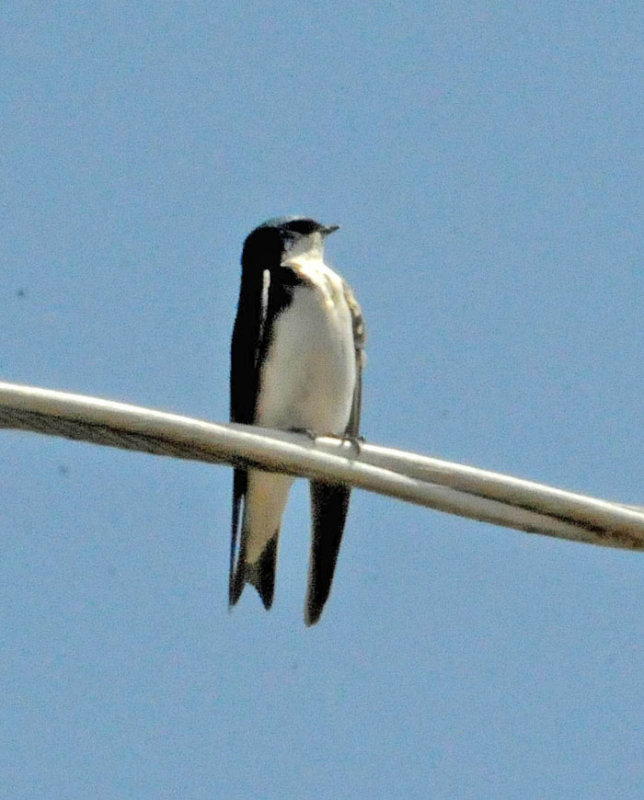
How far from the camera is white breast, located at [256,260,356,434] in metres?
5.89

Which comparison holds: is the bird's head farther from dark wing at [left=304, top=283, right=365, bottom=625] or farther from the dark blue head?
dark wing at [left=304, top=283, right=365, bottom=625]

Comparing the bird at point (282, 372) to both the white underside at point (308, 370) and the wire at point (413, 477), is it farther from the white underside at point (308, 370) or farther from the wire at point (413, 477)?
the wire at point (413, 477)

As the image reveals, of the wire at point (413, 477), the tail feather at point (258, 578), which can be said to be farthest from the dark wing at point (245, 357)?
the wire at point (413, 477)

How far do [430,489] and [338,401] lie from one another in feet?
9.30

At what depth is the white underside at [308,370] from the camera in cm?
589

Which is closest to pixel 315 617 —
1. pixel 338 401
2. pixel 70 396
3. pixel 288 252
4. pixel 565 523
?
pixel 338 401

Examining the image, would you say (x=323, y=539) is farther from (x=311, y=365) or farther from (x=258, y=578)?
(x=311, y=365)

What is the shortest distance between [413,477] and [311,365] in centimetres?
279

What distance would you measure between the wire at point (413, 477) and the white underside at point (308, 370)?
2.66 metres

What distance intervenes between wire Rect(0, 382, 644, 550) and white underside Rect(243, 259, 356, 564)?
8.74ft

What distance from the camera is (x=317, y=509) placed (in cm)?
561

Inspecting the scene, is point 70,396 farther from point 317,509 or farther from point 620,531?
point 317,509

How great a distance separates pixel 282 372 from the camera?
19.5ft

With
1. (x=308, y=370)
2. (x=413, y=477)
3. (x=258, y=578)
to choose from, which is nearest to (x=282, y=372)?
(x=308, y=370)
